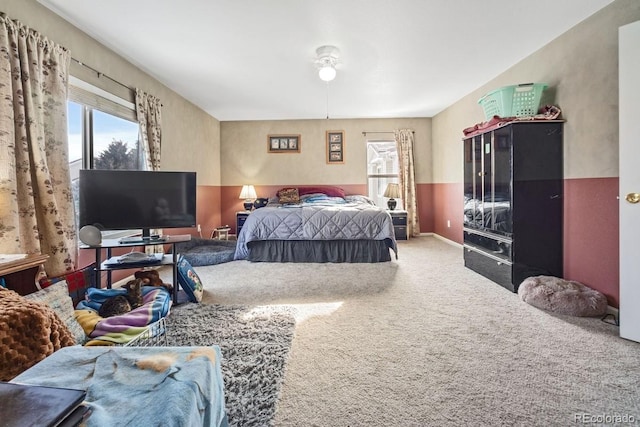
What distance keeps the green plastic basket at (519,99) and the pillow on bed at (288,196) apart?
344 centimetres

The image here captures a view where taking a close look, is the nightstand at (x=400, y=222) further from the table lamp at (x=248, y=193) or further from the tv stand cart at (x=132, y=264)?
the tv stand cart at (x=132, y=264)

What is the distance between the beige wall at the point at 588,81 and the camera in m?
2.31

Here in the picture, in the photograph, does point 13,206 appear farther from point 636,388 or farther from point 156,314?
point 636,388

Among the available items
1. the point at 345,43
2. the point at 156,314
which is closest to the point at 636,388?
the point at 156,314

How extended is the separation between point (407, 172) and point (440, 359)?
4.67m

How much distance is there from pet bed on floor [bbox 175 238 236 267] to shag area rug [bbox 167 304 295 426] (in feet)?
4.51

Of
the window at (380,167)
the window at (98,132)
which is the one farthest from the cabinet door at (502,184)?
the window at (98,132)

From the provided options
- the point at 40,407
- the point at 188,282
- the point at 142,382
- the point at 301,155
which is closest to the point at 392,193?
the point at 301,155

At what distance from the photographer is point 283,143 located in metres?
6.20

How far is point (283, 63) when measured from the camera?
11.2 feet

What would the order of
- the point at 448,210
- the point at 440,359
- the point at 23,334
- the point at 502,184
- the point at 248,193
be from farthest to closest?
the point at 248,193
the point at 448,210
the point at 502,184
the point at 440,359
the point at 23,334

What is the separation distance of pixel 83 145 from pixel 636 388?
426cm

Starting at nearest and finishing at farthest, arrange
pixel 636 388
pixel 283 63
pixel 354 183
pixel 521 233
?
pixel 636 388
pixel 521 233
pixel 283 63
pixel 354 183

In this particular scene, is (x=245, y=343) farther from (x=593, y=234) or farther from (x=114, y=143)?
(x=593, y=234)
